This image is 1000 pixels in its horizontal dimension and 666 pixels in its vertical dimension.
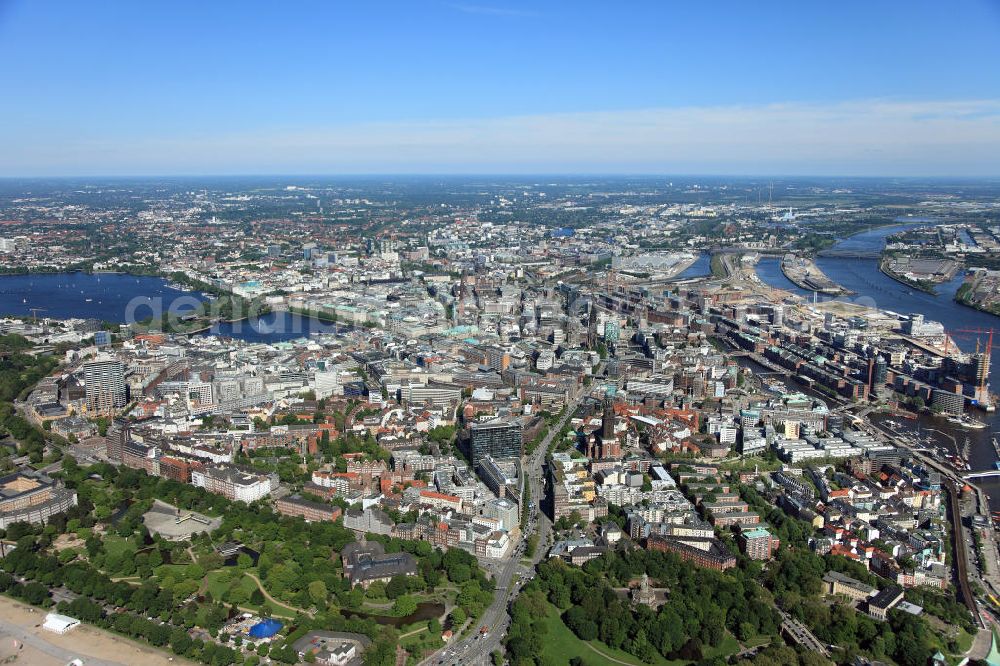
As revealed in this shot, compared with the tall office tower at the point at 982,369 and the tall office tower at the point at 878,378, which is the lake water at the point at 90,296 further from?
the tall office tower at the point at 982,369

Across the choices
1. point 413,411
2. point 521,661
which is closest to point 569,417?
point 413,411

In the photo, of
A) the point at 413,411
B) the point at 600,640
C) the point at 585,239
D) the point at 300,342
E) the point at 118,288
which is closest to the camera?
the point at 600,640

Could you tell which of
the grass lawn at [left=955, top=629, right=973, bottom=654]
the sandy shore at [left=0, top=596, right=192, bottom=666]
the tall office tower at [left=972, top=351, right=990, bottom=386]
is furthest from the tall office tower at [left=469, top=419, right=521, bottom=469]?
the tall office tower at [left=972, top=351, right=990, bottom=386]

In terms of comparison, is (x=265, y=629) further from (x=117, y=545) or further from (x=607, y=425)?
(x=607, y=425)

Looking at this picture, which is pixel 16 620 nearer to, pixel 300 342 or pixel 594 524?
pixel 594 524

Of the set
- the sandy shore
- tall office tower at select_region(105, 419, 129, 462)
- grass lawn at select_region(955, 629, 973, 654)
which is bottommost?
grass lawn at select_region(955, 629, 973, 654)

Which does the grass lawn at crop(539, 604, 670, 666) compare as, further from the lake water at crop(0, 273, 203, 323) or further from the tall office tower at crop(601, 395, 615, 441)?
the lake water at crop(0, 273, 203, 323)
